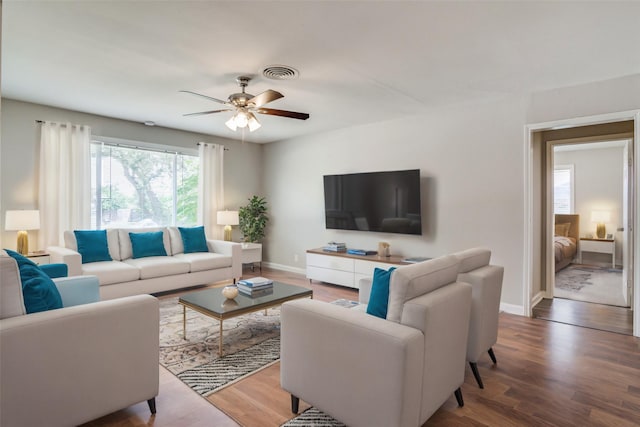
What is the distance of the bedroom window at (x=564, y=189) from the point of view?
25.1 ft

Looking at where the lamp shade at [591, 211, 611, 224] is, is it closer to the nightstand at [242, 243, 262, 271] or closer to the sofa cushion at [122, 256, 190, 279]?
the nightstand at [242, 243, 262, 271]

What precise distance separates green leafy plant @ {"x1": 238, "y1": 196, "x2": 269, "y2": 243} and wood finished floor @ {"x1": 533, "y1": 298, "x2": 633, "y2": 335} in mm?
4367

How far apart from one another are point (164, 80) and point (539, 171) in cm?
449

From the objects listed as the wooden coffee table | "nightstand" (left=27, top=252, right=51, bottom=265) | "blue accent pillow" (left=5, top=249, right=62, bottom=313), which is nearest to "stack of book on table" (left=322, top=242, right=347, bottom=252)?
the wooden coffee table

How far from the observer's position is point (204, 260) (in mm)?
4832

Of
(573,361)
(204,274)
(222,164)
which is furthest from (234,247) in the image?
(573,361)

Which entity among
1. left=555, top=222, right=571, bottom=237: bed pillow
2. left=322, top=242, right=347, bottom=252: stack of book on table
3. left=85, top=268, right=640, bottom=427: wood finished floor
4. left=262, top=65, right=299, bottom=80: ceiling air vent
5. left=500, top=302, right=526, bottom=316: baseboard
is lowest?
left=85, top=268, right=640, bottom=427: wood finished floor

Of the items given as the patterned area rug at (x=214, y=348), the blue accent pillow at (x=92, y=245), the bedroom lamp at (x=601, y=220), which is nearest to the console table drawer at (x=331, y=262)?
the patterned area rug at (x=214, y=348)

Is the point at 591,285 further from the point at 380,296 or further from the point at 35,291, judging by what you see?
the point at 35,291

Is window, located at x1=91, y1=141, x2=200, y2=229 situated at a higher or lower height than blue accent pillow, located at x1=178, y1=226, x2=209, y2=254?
higher

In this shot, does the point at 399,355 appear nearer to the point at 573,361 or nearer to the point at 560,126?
the point at 573,361

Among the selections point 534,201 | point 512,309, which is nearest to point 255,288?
point 512,309

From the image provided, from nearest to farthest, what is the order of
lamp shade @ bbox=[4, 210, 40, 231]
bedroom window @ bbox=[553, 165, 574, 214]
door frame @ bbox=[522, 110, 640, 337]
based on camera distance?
door frame @ bbox=[522, 110, 640, 337], lamp shade @ bbox=[4, 210, 40, 231], bedroom window @ bbox=[553, 165, 574, 214]

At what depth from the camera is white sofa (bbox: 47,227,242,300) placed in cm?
393
